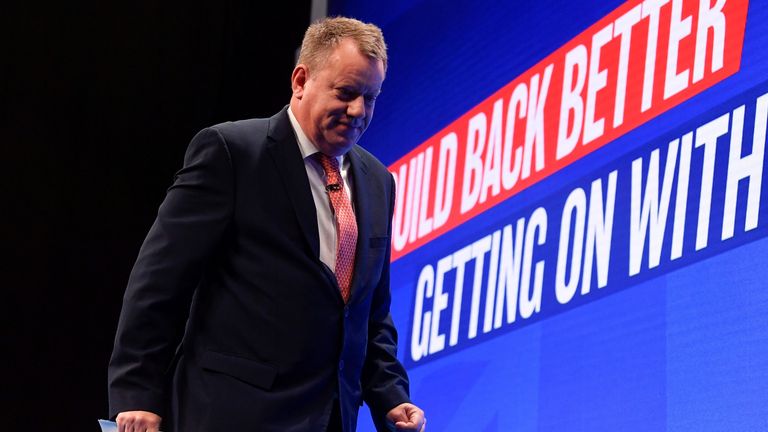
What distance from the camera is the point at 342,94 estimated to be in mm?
1803

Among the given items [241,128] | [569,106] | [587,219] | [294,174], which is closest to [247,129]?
[241,128]

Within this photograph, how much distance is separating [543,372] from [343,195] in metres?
0.98

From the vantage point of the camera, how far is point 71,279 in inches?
156

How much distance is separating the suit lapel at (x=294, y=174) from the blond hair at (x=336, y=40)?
0.39 feet

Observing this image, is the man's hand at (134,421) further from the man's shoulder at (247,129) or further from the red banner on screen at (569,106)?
the red banner on screen at (569,106)

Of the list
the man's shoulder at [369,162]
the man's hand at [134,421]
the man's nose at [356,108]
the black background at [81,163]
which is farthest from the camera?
the black background at [81,163]

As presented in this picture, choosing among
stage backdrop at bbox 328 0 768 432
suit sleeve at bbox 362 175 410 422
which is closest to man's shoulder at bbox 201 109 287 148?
suit sleeve at bbox 362 175 410 422

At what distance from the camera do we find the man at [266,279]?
1738 millimetres

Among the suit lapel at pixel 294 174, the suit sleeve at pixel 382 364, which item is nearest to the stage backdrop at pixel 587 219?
the suit sleeve at pixel 382 364

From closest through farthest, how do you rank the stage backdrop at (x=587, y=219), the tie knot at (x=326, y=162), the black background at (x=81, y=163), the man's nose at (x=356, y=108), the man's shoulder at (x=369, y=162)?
1. the man's nose at (x=356, y=108)
2. the tie knot at (x=326, y=162)
3. the man's shoulder at (x=369, y=162)
4. the stage backdrop at (x=587, y=219)
5. the black background at (x=81, y=163)

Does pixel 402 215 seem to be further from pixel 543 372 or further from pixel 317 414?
pixel 317 414

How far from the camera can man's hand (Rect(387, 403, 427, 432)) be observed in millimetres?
1882

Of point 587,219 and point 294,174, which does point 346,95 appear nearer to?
point 294,174

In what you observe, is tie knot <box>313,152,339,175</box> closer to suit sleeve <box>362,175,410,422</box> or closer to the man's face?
the man's face
